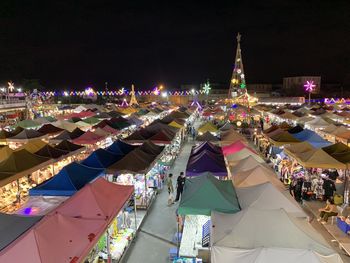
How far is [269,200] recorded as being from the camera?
701 cm

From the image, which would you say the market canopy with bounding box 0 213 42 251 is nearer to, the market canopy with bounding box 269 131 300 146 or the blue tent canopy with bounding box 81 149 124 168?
the blue tent canopy with bounding box 81 149 124 168

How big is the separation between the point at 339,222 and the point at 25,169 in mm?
9349

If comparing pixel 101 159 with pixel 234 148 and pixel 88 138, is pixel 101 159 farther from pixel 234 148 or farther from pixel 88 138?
pixel 234 148

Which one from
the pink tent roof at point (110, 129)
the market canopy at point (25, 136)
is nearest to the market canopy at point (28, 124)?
the market canopy at point (25, 136)

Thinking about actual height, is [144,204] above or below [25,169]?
below

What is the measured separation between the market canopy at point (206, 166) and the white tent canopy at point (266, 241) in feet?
13.0

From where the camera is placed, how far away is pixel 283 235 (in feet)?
17.0

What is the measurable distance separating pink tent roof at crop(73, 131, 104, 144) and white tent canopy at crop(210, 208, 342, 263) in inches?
407

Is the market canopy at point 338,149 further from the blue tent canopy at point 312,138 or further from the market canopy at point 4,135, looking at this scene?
the market canopy at point 4,135

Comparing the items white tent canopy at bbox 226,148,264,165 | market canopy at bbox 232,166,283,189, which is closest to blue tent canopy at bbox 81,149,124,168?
white tent canopy at bbox 226,148,264,165

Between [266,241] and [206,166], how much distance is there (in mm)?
5011

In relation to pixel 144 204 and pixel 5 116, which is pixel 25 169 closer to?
pixel 144 204

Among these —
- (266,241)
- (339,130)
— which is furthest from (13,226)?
(339,130)

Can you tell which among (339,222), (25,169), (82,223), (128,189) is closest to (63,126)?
(25,169)
